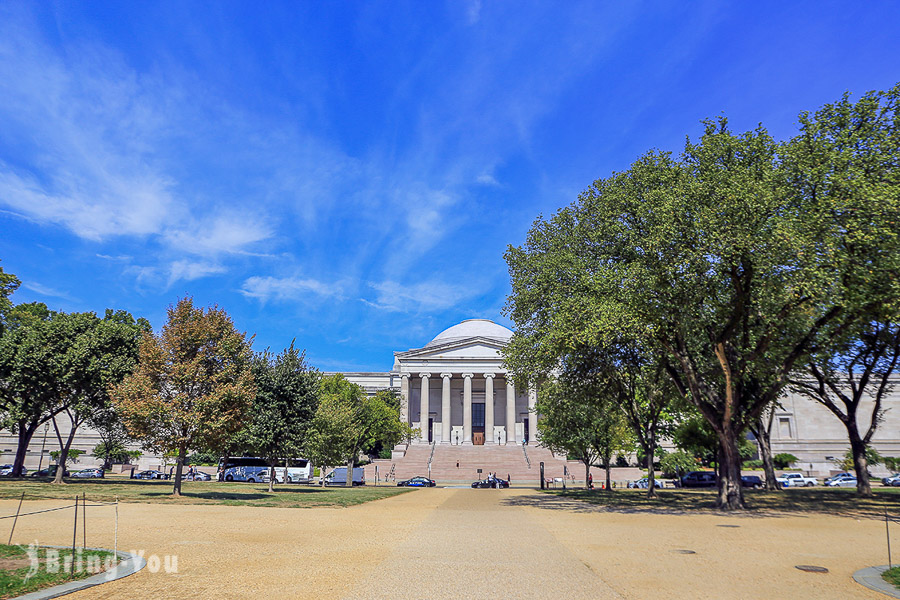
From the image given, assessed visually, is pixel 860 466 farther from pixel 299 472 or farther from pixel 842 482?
pixel 299 472

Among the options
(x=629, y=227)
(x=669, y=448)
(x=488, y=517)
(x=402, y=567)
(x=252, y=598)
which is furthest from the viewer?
(x=669, y=448)

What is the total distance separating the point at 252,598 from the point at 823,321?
2512cm

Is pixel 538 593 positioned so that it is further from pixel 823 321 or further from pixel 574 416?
pixel 574 416

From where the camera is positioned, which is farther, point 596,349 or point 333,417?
point 333,417

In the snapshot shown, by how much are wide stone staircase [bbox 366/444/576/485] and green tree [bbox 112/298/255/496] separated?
42.8 m

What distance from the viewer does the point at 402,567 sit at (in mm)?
10422

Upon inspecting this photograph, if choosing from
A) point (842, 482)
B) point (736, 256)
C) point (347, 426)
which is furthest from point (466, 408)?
point (736, 256)

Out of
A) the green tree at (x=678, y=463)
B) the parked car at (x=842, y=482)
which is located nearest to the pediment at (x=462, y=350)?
the green tree at (x=678, y=463)

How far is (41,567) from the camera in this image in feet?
30.5

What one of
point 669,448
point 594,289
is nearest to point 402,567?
point 594,289

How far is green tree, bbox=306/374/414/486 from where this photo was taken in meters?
45.0

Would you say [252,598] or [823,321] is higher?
[823,321]

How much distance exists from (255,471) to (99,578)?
185 ft

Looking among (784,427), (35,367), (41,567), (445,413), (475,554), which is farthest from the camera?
(445,413)
